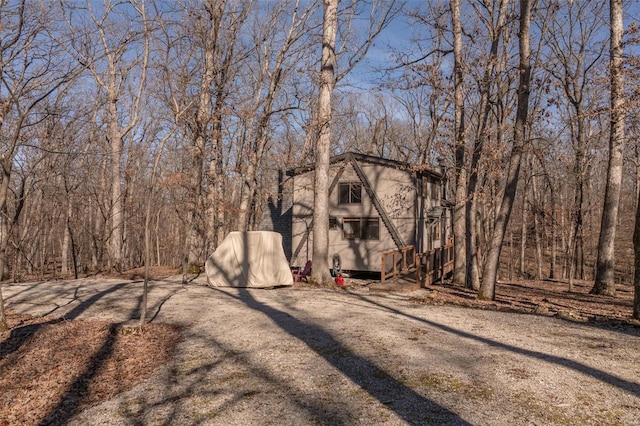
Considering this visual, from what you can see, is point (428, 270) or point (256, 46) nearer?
point (428, 270)

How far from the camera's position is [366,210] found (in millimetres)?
20938

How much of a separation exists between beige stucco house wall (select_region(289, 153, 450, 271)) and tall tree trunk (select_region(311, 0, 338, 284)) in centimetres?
600

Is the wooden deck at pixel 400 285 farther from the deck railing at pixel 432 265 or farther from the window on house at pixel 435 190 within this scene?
the window on house at pixel 435 190

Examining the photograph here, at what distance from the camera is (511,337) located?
24.8 ft

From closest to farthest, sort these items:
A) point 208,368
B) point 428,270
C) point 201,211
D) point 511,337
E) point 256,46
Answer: point 208,368 < point 511,337 < point 428,270 < point 201,211 < point 256,46

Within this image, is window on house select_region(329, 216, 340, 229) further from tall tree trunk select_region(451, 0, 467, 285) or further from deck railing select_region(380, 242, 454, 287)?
tall tree trunk select_region(451, 0, 467, 285)

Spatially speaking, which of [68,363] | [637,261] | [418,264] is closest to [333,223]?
[418,264]

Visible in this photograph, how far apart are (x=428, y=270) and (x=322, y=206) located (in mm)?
5594

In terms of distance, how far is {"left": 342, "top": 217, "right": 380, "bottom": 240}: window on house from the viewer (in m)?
20.8

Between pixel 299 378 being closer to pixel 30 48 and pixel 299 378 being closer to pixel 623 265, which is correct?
pixel 30 48

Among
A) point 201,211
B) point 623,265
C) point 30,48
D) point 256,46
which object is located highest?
point 256,46

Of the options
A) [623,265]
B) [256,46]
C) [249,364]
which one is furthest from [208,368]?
[623,265]

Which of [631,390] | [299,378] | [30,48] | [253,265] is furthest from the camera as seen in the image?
[253,265]

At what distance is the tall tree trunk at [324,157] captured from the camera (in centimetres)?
1485
